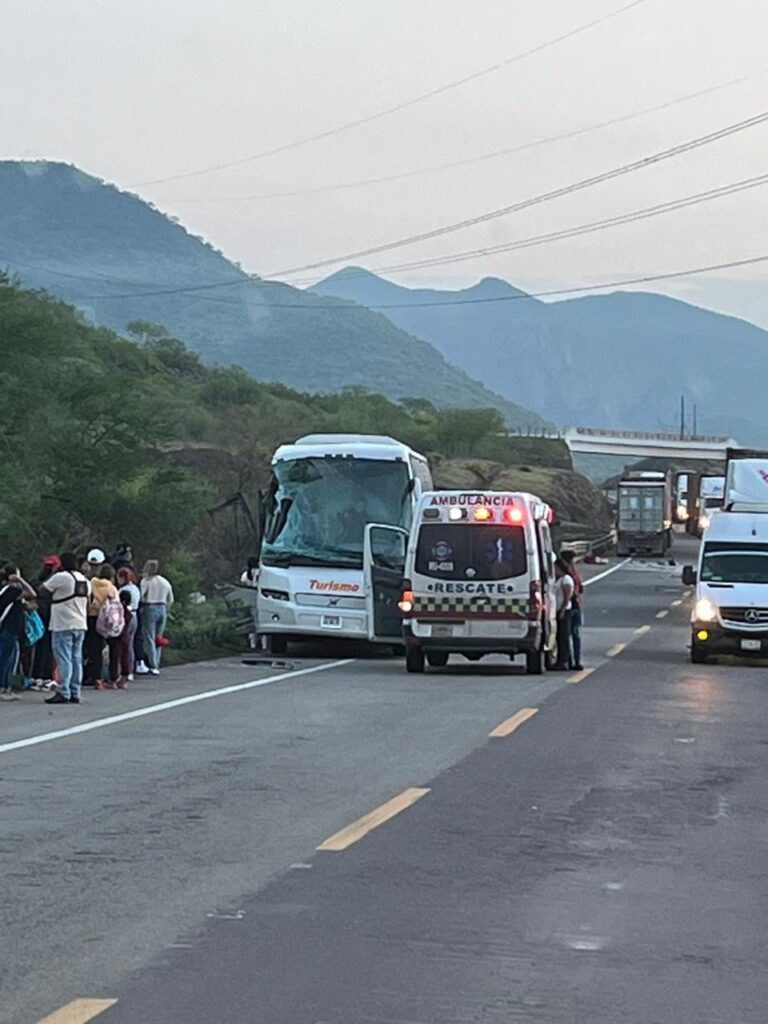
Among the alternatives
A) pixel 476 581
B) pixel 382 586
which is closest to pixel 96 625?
pixel 476 581

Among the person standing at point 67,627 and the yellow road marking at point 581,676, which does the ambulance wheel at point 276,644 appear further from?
the person standing at point 67,627

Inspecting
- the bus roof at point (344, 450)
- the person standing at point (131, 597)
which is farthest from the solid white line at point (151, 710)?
the bus roof at point (344, 450)

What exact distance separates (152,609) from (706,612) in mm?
9304

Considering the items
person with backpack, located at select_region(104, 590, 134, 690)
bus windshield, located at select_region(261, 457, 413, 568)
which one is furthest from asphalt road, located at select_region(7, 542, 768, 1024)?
bus windshield, located at select_region(261, 457, 413, 568)

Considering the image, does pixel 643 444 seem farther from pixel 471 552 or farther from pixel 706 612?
pixel 471 552

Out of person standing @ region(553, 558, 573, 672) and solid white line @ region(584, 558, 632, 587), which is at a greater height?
person standing @ region(553, 558, 573, 672)

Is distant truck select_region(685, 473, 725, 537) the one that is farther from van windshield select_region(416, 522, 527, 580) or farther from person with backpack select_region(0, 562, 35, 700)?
person with backpack select_region(0, 562, 35, 700)

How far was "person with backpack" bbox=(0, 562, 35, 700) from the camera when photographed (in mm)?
22125

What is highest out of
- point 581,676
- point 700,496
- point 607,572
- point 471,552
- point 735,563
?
point 700,496

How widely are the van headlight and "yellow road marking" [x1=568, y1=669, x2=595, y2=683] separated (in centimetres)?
305

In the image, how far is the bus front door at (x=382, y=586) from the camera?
29906mm

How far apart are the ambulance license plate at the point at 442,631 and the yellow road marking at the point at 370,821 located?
13.3 m

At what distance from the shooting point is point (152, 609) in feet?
86.6

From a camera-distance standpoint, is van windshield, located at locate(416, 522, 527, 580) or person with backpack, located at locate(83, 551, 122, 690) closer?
person with backpack, located at locate(83, 551, 122, 690)
